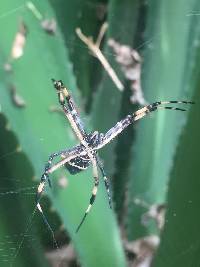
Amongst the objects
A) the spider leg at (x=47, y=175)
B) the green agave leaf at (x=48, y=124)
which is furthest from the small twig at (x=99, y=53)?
the spider leg at (x=47, y=175)

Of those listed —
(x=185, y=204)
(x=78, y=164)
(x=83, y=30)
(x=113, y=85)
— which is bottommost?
(x=185, y=204)

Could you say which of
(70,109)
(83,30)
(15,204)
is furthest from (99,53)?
(15,204)

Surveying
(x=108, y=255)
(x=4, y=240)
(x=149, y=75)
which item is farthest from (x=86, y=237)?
(x=149, y=75)

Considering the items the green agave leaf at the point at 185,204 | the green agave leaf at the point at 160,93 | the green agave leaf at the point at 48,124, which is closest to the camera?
the green agave leaf at the point at 185,204

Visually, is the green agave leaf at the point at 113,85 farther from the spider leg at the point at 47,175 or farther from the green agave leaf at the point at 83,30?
the spider leg at the point at 47,175

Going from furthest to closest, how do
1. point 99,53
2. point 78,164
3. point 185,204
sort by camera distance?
1. point 99,53
2. point 78,164
3. point 185,204

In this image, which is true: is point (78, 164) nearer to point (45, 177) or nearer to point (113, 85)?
point (45, 177)
